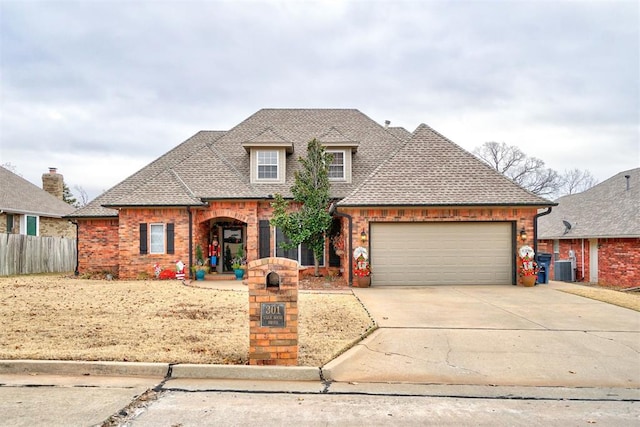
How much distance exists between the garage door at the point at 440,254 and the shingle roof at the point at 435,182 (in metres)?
0.87

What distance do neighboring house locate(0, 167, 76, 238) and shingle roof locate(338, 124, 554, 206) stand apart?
15.4m

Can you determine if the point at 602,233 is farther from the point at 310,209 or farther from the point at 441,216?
the point at 310,209

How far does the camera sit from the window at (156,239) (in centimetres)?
1769

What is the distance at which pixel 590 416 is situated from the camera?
481cm

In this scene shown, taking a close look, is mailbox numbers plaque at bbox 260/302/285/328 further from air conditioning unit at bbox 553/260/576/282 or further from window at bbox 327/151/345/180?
air conditioning unit at bbox 553/260/576/282

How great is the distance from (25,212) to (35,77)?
952 centimetres

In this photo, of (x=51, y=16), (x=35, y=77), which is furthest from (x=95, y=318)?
(x=35, y=77)

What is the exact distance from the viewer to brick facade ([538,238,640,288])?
21427 mm

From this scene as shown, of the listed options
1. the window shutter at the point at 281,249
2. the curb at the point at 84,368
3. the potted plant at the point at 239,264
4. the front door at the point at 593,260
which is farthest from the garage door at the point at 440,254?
the front door at the point at 593,260

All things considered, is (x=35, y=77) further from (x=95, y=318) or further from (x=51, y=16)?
(x=95, y=318)

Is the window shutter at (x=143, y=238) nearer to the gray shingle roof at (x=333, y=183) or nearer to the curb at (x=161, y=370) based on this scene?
the gray shingle roof at (x=333, y=183)

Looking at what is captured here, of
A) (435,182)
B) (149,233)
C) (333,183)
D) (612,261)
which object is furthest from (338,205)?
(612,261)

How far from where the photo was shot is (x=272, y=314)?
6027mm

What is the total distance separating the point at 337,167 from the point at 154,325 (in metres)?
12.5
